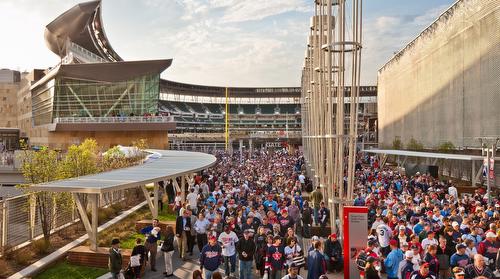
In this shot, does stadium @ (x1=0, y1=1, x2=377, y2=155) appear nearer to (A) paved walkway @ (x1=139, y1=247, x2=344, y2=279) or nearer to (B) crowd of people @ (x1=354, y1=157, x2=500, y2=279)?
(A) paved walkway @ (x1=139, y1=247, x2=344, y2=279)

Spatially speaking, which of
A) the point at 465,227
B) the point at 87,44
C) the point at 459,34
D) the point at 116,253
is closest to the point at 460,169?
the point at 459,34

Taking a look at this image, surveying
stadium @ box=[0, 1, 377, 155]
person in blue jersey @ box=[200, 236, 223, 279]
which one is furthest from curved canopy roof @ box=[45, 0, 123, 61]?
person in blue jersey @ box=[200, 236, 223, 279]

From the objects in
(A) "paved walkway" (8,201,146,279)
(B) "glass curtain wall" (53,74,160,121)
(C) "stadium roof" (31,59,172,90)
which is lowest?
(A) "paved walkway" (8,201,146,279)

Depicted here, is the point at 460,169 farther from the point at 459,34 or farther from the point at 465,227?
the point at 465,227

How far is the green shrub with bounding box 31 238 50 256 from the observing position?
36.7ft

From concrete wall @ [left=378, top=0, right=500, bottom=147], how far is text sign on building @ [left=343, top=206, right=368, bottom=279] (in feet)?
78.7

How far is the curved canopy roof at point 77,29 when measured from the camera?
209ft

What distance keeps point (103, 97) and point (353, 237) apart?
52.7 meters

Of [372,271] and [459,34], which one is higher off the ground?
[459,34]

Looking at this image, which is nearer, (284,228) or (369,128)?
(284,228)

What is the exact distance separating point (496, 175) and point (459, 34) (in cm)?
1378

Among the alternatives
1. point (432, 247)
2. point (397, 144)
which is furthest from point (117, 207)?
point (397, 144)

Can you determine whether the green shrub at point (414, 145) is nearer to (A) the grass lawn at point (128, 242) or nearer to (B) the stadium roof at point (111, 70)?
(B) the stadium roof at point (111, 70)

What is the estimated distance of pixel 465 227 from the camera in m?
10.4
